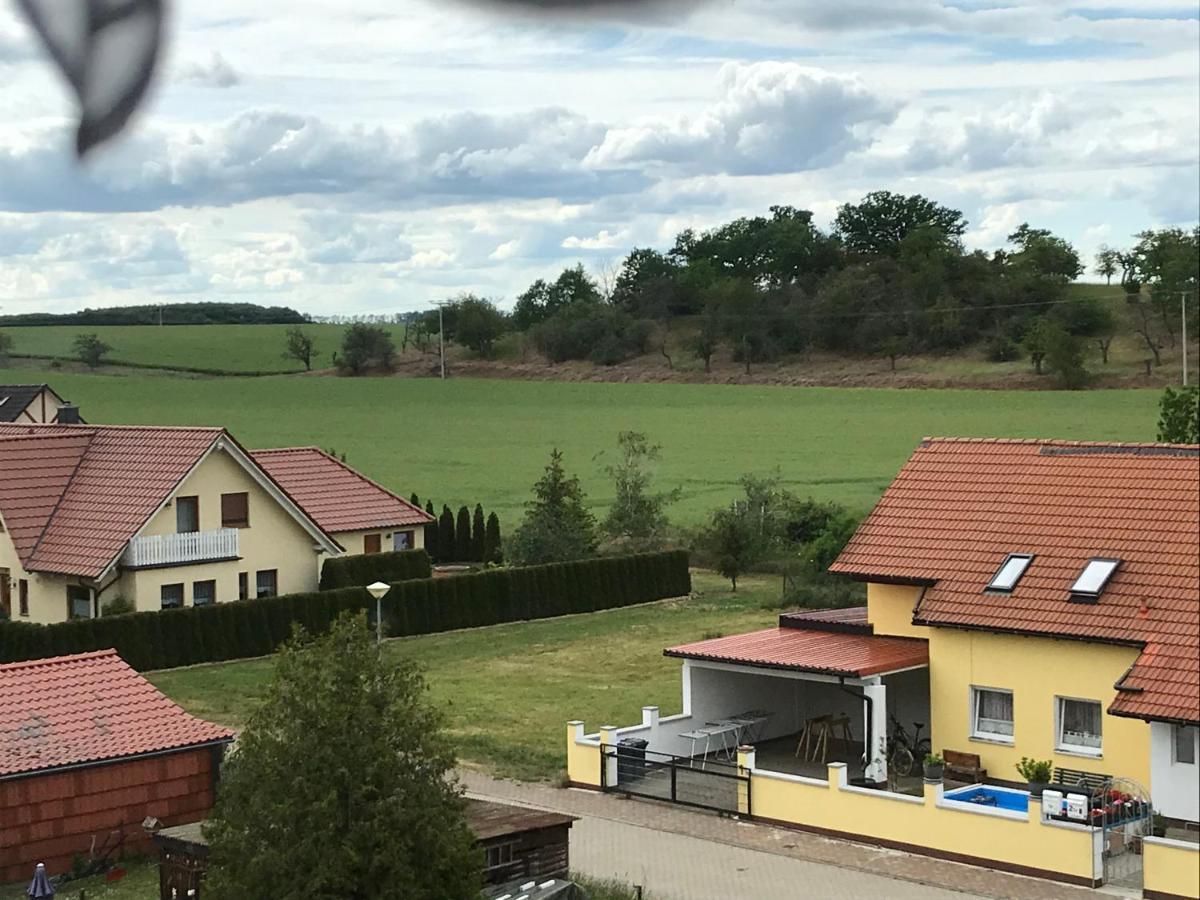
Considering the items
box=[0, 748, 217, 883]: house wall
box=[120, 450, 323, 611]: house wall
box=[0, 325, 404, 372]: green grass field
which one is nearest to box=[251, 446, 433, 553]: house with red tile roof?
box=[120, 450, 323, 611]: house wall

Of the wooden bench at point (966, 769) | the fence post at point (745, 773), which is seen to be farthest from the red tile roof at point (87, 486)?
the wooden bench at point (966, 769)

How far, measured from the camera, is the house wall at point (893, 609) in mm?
20281

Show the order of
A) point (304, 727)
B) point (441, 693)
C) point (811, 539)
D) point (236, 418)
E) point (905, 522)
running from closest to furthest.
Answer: point (304, 727) < point (905, 522) < point (441, 693) < point (811, 539) < point (236, 418)

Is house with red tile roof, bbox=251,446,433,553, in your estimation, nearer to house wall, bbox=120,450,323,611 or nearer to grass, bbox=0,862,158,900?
house wall, bbox=120,450,323,611

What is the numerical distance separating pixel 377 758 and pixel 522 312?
1965 inches

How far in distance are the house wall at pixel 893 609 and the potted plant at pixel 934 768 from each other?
1.85 meters

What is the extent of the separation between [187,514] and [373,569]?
4.60 m

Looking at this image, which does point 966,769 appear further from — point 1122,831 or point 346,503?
point 346,503

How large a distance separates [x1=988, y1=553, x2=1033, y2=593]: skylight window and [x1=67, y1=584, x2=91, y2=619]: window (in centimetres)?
1838

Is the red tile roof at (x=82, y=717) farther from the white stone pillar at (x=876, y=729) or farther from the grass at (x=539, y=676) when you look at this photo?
the white stone pillar at (x=876, y=729)

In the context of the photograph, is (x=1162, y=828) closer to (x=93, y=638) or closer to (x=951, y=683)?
(x=951, y=683)

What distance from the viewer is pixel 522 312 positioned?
199 ft

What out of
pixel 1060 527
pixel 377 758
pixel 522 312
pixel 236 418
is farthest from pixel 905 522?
pixel 236 418

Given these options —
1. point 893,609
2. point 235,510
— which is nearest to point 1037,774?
point 893,609
